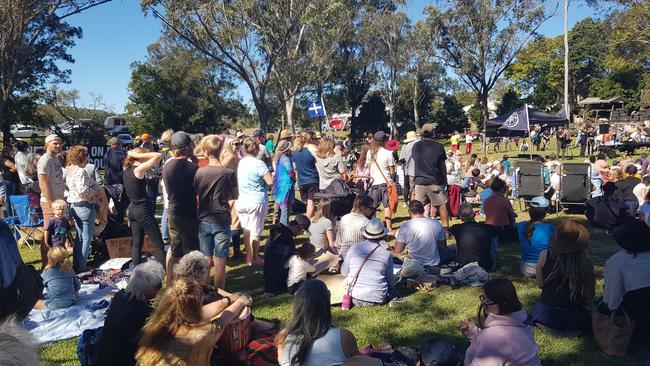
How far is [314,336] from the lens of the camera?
10.4ft

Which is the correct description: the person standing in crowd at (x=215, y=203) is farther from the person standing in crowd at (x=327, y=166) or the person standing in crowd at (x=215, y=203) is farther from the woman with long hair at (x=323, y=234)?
the person standing in crowd at (x=327, y=166)

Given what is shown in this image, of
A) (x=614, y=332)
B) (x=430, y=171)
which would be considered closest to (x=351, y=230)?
(x=430, y=171)

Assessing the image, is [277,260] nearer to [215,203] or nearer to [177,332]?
[215,203]

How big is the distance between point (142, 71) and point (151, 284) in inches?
1707

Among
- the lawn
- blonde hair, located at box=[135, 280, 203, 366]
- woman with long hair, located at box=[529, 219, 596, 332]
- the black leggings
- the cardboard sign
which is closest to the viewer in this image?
blonde hair, located at box=[135, 280, 203, 366]

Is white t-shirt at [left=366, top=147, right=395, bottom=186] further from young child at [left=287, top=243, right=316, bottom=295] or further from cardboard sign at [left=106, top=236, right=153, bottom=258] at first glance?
cardboard sign at [left=106, top=236, right=153, bottom=258]

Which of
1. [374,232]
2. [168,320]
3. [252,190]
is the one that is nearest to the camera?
[168,320]

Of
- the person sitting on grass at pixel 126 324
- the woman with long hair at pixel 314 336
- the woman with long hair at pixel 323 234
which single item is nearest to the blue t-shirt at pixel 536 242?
the woman with long hair at pixel 323 234

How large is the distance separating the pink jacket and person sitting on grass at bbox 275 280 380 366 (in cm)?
71

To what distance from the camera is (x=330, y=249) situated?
7.07 metres

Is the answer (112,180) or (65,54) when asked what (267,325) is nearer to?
(112,180)

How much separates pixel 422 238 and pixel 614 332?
252 centimetres

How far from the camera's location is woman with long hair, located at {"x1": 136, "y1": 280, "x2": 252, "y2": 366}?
309 cm

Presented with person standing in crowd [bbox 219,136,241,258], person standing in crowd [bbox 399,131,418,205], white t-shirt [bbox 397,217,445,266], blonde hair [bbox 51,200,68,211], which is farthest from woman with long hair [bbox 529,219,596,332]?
blonde hair [bbox 51,200,68,211]
